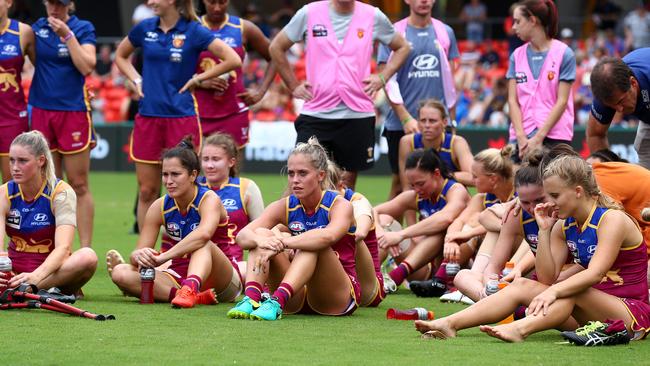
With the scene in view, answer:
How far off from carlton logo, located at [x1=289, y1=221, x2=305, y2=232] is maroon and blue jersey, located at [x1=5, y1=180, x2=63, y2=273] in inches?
65.8

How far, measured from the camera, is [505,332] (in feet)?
20.9

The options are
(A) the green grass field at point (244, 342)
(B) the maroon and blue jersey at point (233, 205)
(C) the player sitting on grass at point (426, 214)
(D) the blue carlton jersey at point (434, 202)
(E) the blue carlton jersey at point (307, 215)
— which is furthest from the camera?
(D) the blue carlton jersey at point (434, 202)

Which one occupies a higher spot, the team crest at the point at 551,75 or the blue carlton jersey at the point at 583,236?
the team crest at the point at 551,75

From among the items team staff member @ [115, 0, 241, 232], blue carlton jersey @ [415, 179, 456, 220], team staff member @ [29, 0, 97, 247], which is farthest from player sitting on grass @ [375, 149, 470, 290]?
team staff member @ [29, 0, 97, 247]

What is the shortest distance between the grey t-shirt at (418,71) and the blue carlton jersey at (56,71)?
2812 millimetres

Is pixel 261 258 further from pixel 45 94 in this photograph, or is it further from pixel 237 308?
pixel 45 94

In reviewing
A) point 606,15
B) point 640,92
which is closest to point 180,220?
point 640,92

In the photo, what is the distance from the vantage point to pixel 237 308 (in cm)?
733

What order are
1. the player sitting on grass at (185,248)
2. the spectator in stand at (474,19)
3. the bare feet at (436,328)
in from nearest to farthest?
the bare feet at (436,328) → the player sitting on grass at (185,248) → the spectator in stand at (474,19)

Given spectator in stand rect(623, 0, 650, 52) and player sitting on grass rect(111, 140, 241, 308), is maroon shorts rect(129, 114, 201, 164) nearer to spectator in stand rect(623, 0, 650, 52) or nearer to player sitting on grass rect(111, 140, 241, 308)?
player sitting on grass rect(111, 140, 241, 308)

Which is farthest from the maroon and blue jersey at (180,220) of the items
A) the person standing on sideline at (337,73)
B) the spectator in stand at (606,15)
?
the spectator in stand at (606,15)

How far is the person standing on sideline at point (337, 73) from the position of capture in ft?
33.3

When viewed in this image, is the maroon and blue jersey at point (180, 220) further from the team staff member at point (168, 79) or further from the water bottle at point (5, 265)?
the team staff member at point (168, 79)

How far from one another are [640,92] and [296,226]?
250cm
